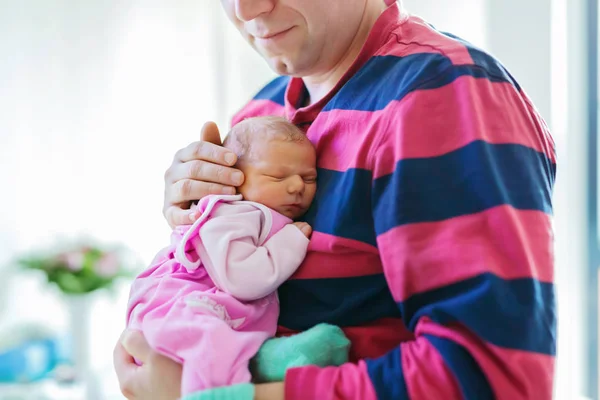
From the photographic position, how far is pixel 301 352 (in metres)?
0.85

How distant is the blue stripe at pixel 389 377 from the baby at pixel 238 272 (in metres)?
0.09

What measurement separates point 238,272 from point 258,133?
0.25m

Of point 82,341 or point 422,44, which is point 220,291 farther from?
point 82,341

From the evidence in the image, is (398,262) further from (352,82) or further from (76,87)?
(76,87)

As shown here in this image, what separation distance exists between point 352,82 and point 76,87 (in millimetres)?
2141

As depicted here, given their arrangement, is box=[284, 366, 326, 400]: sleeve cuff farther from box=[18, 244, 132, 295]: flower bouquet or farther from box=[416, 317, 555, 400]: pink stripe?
box=[18, 244, 132, 295]: flower bouquet

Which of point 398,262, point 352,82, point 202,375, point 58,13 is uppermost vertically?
point 58,13

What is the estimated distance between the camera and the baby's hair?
1.01 meters

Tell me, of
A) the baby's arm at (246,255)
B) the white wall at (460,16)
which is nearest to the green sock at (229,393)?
the baby's arm at (246,255)

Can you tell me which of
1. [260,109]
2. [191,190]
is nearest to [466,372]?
[191,190]

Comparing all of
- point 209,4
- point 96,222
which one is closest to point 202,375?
point 96,222

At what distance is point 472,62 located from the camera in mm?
834

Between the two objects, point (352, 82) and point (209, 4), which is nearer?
point (352, 82)

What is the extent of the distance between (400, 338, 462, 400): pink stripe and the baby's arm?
25 cm
